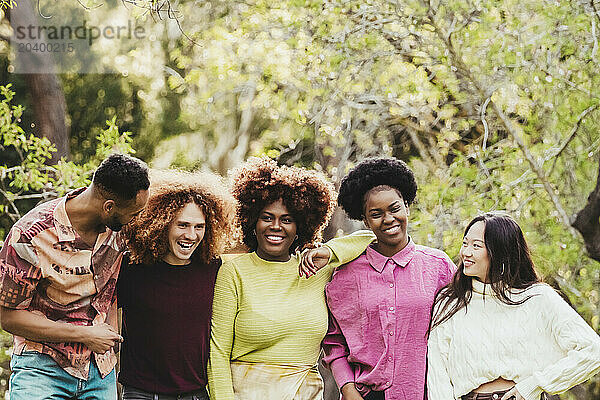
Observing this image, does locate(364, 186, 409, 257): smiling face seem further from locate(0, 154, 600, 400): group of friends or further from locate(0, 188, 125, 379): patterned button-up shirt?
locate(0, 188, 125, 379): patterned button-up shirt

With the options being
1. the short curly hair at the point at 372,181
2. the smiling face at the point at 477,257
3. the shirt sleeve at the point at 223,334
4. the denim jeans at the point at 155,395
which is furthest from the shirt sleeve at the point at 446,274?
the denim jeans at the point at 155,395

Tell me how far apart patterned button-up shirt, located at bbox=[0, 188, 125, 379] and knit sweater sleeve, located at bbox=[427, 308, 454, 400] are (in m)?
1.37

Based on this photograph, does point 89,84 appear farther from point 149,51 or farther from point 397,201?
point 397,201

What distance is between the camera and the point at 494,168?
7.04 metres

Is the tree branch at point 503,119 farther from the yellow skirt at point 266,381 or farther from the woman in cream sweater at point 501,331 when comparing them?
the yellow skirt at point 266,381

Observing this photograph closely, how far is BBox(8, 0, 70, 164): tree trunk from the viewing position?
7668 mm

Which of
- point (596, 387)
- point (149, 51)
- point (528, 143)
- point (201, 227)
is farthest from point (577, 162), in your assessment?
point (149, 51)

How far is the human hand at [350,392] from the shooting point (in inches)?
141

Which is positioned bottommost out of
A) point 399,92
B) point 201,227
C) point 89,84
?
point 201,227

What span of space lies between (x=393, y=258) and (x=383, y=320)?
30 cm

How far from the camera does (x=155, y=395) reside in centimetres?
351

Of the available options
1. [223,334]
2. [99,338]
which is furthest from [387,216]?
[99,338]

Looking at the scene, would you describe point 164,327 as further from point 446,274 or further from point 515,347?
point 515,347

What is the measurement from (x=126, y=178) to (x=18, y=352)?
83 cm
